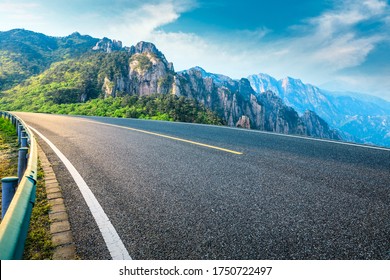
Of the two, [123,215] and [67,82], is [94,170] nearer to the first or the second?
[123,215]

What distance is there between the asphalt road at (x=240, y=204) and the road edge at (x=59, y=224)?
0.08 m

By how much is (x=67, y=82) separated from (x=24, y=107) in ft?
92.4

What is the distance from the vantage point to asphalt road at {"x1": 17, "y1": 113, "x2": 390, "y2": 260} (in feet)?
7.20

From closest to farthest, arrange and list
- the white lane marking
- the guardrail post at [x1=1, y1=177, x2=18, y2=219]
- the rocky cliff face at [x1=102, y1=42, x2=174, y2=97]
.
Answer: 1. the white lane marking
2. the guardrail post at [x1=1, y1=177, x2=18, y2=219]
3. the rocky cliff face at [x1=102, y1=42, x2=174, y2=97]

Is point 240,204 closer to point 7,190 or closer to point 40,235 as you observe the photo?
point 40,235

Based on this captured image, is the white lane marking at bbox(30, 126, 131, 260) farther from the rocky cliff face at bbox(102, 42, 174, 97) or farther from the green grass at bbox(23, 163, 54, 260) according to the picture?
the rocky cliff face at bbox(102, 42, 174, 97)

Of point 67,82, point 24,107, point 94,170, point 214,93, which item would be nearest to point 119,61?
point 67,82

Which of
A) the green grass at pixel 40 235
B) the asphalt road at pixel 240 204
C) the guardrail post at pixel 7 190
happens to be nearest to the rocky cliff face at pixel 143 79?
the asphalt road at pixel 240 204

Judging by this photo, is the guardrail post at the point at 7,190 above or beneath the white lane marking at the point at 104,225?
above

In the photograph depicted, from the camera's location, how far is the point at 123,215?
9.57ft

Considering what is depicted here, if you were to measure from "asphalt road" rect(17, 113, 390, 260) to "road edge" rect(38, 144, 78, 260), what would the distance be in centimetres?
8

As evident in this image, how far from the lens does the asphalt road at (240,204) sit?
2195 mm

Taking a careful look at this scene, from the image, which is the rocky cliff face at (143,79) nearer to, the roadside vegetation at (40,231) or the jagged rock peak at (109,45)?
the jagged rock peak at (109,45)

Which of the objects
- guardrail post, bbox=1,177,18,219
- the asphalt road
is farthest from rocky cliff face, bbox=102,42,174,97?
guardrail post, bbox=1,177,18,219
